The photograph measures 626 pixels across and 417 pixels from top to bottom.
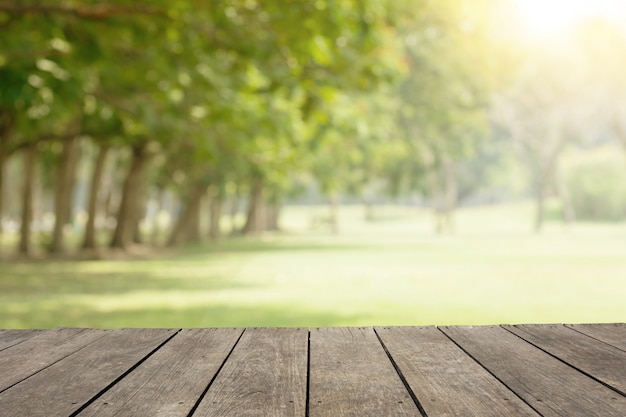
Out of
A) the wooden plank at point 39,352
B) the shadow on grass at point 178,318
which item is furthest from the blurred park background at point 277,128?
the wooden plank at point 39,352

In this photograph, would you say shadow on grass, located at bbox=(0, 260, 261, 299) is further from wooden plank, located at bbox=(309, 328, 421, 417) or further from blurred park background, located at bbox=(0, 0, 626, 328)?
wooden plank, located at bbox=(309, 328, 421, 417)

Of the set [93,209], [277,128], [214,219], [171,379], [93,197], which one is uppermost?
[277,128]

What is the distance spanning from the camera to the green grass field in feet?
35.5

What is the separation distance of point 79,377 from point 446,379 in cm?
135

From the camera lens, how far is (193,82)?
14445 millimetres

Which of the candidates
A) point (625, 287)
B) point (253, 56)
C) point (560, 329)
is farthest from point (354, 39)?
point (560, 329)

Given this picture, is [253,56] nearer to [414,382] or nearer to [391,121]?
[414,382]

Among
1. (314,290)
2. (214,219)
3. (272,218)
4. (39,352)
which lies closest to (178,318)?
(314,290)

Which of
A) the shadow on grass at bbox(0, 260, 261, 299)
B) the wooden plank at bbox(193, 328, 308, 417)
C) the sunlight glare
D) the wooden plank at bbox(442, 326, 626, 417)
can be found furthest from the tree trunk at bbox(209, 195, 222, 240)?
the wooden plank at bbox(442, 326, 626, 417)

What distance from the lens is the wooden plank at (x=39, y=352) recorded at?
131 inches

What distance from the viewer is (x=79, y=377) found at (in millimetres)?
3256

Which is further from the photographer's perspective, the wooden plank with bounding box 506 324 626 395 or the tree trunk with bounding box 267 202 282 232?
the tree trunk with bounding box 267 202 282 232

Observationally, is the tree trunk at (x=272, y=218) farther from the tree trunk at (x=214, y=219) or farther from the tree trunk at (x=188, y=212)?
the tree trunk at (x=188, y=212)

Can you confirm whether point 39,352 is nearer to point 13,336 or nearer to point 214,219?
point 13,336
